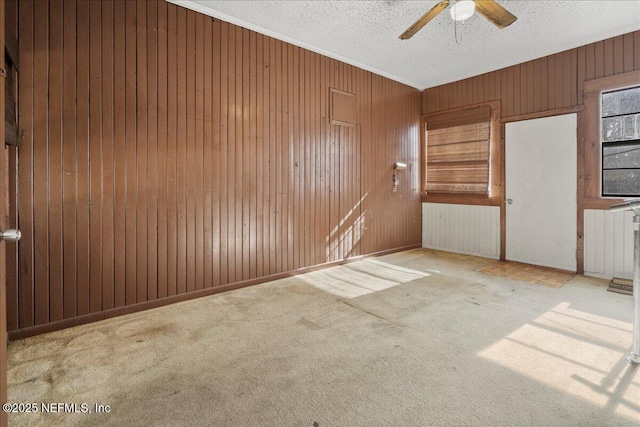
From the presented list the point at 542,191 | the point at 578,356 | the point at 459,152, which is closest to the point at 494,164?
the point at 459,152

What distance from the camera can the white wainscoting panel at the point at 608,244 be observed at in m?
4.13

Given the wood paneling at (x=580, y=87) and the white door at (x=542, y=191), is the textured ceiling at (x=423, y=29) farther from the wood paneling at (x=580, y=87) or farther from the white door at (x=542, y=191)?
the white door at (x=542, y=191)

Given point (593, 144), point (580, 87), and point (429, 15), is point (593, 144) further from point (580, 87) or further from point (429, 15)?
point (429, 15)

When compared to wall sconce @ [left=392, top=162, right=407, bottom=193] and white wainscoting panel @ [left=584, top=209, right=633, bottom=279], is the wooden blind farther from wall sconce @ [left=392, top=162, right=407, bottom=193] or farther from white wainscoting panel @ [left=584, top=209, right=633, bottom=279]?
white wainscoting panel @ [left=584, top=209, right=633, bottom=279]

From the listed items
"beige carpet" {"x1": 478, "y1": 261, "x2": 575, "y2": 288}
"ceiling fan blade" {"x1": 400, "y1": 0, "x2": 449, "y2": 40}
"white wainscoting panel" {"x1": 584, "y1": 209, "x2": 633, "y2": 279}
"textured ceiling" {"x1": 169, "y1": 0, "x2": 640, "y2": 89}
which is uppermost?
"textured ceiling" {"x1": 169, "y1": 0, "x2": 640, "y2": 89}

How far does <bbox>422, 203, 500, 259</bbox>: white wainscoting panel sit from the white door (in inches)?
9.9

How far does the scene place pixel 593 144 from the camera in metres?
4.38

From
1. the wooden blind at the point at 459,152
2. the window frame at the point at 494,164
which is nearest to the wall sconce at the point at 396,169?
the wooden blind at the point at 459,152

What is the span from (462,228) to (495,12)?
3.83 metres

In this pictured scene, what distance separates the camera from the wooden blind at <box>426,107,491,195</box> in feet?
18.3

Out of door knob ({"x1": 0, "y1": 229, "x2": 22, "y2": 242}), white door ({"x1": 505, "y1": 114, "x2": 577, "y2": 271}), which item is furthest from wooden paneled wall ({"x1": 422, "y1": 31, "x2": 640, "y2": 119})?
door knob ({"x1": 0, "y1": 229, "x2": 22, "y2": 242})

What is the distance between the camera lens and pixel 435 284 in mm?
4086

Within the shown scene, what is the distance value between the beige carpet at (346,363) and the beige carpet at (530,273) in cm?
55

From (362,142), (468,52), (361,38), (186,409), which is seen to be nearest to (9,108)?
(186,409)
